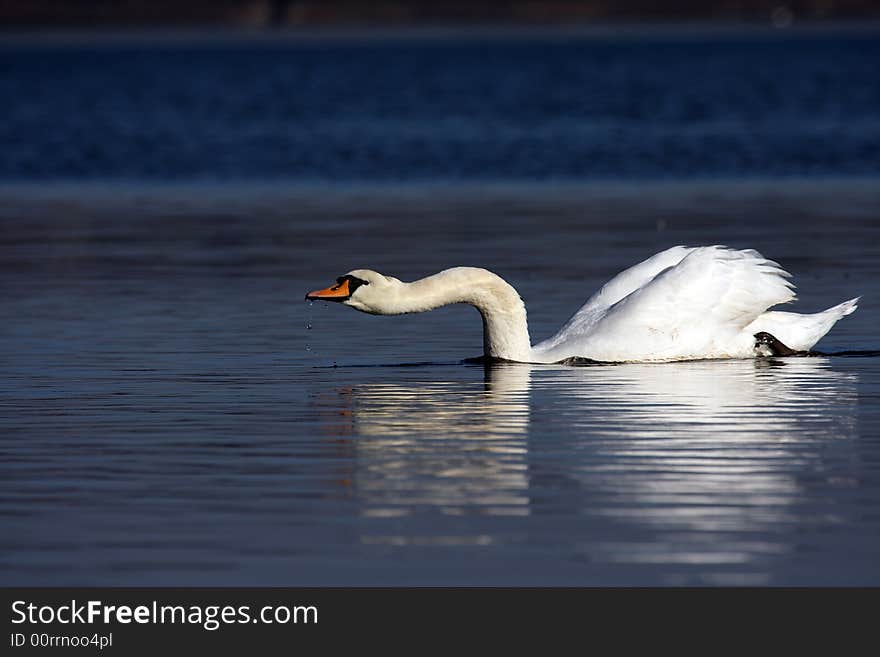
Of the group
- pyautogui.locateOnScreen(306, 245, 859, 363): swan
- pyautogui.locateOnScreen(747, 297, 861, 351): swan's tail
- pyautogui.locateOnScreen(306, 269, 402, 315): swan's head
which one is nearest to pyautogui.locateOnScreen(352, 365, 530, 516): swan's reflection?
pyautogui.locateOnScreen(306, 245, 859, 363): swan

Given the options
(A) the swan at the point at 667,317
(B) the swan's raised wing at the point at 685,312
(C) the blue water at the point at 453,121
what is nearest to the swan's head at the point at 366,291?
(A) the swan at the point at 667,317

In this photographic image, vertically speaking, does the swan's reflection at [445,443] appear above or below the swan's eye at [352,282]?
below

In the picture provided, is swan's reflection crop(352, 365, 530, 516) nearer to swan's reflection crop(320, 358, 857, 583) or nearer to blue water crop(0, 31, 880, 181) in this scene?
swan's reflection crop(320, 358, 857, 583)

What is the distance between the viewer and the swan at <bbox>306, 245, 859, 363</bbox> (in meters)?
14.8

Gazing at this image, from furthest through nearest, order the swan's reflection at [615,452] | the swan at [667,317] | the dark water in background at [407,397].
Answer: the swan at [667,317] < the swan's reflection at [615,452] < the dark water in background at [407,397]

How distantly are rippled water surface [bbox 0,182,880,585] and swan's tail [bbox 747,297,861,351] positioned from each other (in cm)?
20

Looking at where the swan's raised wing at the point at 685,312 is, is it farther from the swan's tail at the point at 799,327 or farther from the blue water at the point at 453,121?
the blue water at the point at 453,121

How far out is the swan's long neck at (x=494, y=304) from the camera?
585 inches

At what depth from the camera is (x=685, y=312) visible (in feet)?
48.9

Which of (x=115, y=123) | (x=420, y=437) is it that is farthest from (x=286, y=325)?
(x=115, y=123)
